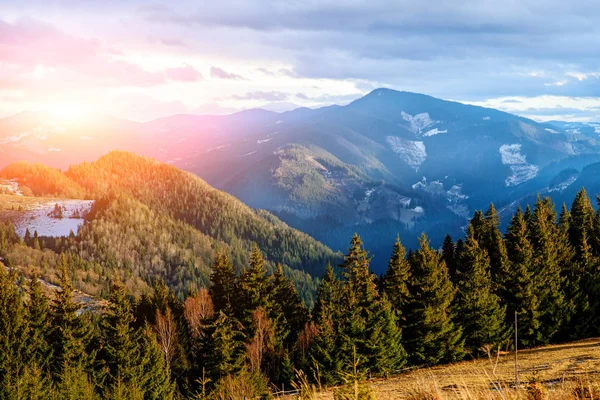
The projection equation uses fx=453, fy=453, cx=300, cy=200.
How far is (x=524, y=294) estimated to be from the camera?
49312 mm

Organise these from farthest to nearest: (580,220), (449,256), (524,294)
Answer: (449,256) → (580,220) → (524,294)

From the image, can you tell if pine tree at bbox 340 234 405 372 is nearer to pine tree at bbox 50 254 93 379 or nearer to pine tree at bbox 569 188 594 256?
pine tree at bbox 50 254 93 379

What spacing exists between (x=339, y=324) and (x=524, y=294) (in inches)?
823

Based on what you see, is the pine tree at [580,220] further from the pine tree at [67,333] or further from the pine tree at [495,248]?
the pine tree at [67,333]

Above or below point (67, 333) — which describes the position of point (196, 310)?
below

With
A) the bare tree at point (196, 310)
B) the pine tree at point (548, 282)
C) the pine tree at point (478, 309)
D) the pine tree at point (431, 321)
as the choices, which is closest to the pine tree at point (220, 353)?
the bare tree at point (196, 310)

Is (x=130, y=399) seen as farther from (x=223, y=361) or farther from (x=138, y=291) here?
(x=138, y=291)

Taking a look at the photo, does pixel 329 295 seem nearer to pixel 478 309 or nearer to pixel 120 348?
pixel 478 309

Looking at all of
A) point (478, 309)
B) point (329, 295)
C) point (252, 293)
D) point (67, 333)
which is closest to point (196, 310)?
point (252, 293)

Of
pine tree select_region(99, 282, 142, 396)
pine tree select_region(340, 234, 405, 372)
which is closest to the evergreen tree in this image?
pine tree select_region(340, 234, 405, 372)

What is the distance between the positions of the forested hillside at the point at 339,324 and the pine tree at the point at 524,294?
162 millimetres

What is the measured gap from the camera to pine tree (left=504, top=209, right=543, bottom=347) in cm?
4866

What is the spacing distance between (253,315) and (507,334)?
28091 mm

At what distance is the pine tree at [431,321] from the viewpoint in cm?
4634
